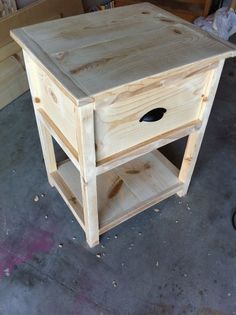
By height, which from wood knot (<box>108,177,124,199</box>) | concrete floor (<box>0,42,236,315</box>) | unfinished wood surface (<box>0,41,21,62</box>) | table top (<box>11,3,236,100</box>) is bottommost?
concrete floor (<box>0,42,236,315</box>)

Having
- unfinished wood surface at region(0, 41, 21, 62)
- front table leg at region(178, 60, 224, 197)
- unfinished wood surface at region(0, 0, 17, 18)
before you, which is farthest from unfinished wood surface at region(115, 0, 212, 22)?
front table leg at region(178, 60, 224, 197)

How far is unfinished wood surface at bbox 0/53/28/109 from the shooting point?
160 centimetres

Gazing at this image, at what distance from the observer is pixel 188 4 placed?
2270 mm

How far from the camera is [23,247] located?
1052 mm

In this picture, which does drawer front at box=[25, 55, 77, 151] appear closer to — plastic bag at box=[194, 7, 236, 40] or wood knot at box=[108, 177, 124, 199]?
wood knot at box=[108, 177, 124, 199]

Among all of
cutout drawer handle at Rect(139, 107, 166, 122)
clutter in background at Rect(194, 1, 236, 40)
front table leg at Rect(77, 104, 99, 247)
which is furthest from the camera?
clutter in background at Rect(194, 1, 236, 40)

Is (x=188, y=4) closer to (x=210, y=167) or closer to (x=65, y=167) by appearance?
(x=210, y=167)

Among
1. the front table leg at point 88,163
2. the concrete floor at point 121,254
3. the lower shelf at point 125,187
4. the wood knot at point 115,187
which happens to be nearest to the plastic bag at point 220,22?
the concrete floor at point 121,254

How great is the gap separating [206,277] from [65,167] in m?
0.67

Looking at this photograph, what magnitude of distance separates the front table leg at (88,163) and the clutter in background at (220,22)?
1800mm

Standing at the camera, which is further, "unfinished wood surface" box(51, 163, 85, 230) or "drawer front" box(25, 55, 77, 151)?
"unfinished wood surface" box(51, 163, 85, 230)

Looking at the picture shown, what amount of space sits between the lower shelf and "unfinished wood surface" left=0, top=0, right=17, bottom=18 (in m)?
1.03

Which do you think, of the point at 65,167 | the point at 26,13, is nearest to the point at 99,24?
the point at 65,167

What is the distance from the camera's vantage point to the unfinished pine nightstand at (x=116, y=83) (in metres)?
0.66
